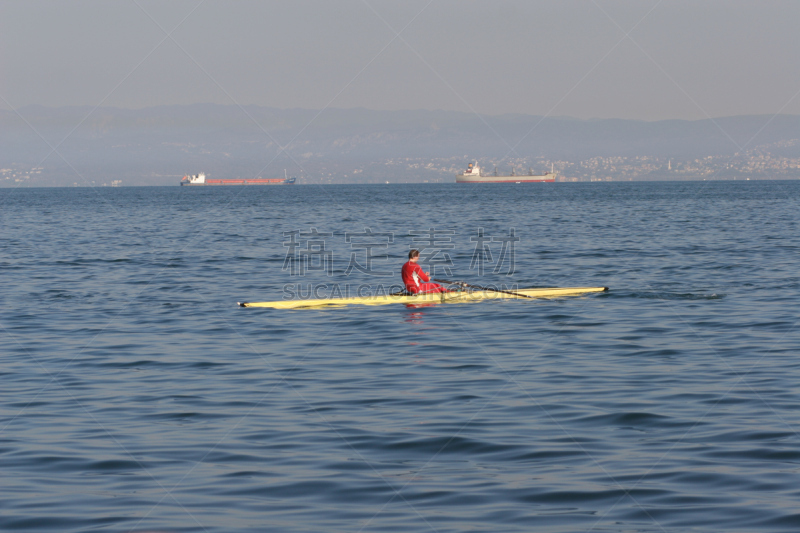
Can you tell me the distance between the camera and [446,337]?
17.3 meters

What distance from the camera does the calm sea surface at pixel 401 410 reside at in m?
7.70

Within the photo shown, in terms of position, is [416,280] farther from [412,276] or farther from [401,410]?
[401,410]

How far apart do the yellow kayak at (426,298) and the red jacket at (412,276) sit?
28 centimetres

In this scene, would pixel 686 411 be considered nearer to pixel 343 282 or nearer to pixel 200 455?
pixel 200 455

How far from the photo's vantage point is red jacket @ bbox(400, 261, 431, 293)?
21344 millimetres

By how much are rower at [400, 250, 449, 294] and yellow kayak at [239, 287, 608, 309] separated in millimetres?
131

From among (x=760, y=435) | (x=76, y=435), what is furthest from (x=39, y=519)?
(x=760, y=435)

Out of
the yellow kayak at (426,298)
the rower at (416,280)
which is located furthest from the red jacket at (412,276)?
the yellow kayak at (426,298)

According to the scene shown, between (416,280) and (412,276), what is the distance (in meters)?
0.19

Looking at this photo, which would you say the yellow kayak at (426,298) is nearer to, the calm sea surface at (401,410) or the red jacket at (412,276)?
the red jacket at (412,276)

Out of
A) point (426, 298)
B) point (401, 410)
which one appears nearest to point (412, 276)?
point (426, 298)

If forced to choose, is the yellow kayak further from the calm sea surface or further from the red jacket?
the calm sea surface

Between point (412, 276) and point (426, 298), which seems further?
point (426, 298)

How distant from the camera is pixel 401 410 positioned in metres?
11.2
